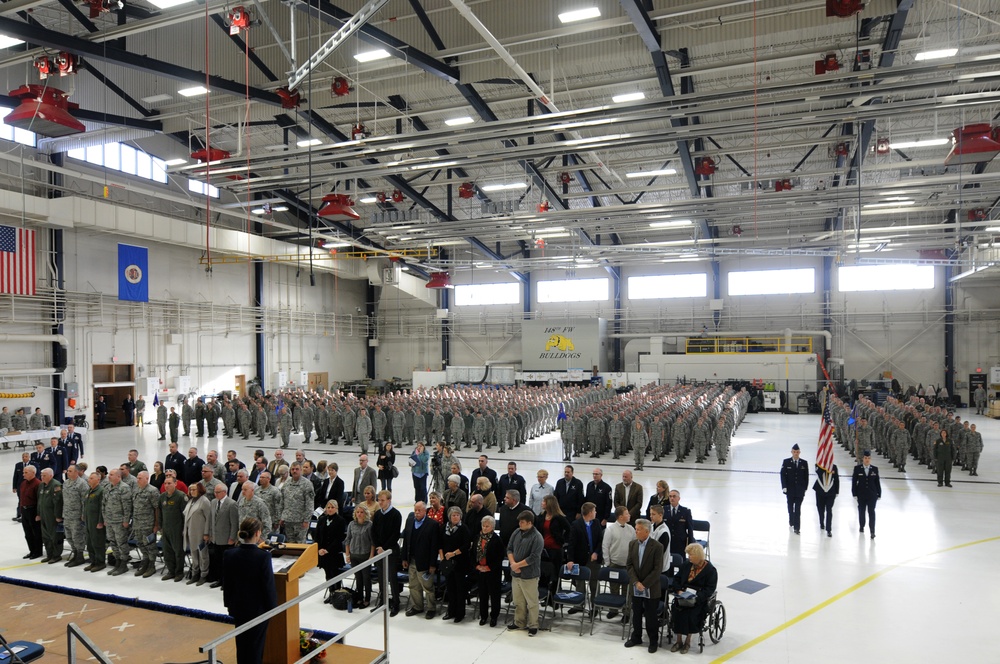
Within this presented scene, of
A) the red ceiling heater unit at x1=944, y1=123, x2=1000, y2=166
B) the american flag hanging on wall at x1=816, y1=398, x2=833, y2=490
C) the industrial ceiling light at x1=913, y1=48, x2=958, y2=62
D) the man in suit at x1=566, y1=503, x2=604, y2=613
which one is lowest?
the man in suit at x1=566, y1=503, x2=604, y2=613

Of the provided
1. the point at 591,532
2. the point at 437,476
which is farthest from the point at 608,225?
the point at 591,532

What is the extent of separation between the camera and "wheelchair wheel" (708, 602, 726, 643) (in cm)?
641

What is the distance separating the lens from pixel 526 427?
2017cm

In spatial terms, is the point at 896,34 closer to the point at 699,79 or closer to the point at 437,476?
the point at 699,79

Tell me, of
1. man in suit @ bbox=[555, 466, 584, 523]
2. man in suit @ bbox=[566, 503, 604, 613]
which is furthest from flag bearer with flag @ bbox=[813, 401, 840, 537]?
man in suit @ bbox=[566, 503, 604, 613]

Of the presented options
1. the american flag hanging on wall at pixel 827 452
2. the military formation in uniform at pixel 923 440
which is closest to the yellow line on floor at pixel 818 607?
the american flag hanging on wall at pixel 827 452

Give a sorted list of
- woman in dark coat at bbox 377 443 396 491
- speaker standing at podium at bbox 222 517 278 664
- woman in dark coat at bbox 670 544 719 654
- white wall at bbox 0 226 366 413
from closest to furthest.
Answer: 1. speaker standing at podium at bbox 222 517 278 664
2. woman in dark coat at bbox 670 544 719 654
3. woman in dark coat at bbox 377 443 396 491
4. white wall at bbox 0 226 366 413

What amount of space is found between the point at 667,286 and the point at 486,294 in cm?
1082

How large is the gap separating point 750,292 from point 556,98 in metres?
20.5

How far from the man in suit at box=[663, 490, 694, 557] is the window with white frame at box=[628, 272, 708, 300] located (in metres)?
29.4

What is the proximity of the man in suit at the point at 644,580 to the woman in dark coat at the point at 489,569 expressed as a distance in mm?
1368

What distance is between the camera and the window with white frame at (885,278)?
31.5 metres

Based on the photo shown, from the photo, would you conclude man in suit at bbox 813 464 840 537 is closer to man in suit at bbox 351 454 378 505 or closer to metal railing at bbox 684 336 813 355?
man in suit at bbox 351 454 378 505

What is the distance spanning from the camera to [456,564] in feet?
22.9
